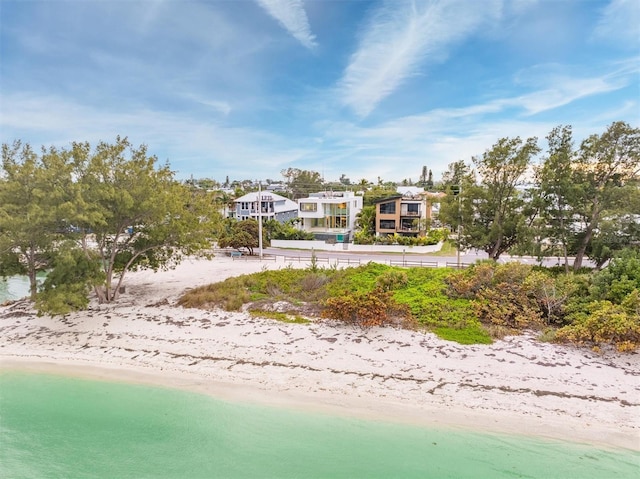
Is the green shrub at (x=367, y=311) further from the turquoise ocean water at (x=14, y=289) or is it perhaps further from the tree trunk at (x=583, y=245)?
the turquoise ocean water at (x=14, y=289)

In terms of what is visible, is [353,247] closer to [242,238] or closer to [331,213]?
[331,213]

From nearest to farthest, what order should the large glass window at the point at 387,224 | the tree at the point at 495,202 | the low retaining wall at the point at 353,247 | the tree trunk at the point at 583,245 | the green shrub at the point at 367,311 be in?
the green shrub at the point at 367,311 < the tree trunk at the point at 583,245 < the tree at the point at 495,202 < the low retaining wall at the point at 353,247 < the large glass window at the point at 387,224

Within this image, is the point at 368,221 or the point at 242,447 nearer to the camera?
the point at 242,447

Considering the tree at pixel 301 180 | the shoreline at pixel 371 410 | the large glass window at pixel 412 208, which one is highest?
the tree at pixel 301 180

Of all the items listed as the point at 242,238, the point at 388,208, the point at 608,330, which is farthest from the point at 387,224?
the point at 608,330

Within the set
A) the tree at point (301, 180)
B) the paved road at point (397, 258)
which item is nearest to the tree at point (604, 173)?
the paved road at point (397, 258)

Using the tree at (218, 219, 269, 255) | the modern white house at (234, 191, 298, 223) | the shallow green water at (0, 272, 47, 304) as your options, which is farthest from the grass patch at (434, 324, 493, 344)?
the modern white house at (234, 191, 298, 223)
